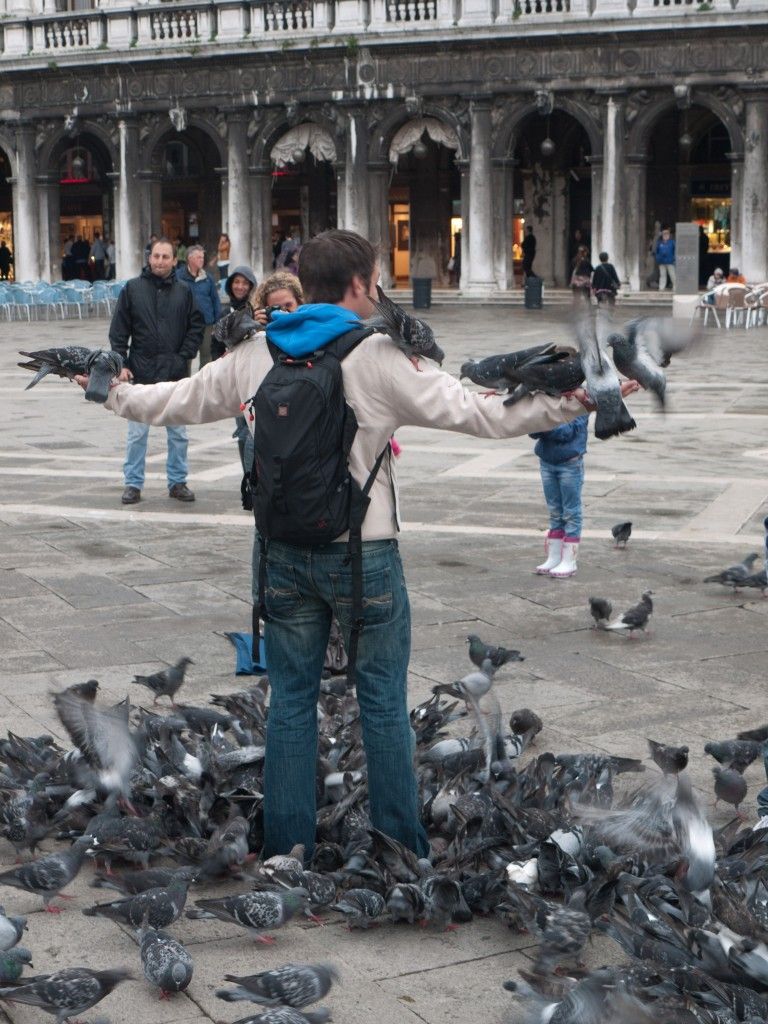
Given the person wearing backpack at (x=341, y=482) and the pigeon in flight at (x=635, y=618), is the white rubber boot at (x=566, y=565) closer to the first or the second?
the pigeon in flight at (x=635, y=618)

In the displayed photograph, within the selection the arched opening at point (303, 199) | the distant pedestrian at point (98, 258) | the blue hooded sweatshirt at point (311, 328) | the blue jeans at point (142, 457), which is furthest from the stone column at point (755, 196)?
the blue hooded sweatshirt at point (311, 328)

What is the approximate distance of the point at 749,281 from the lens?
29047 mm

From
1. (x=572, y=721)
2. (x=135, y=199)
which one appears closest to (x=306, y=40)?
(x=135, y=199)

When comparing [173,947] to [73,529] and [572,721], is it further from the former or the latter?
[73,529]

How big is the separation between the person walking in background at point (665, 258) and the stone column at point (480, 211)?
129 inches

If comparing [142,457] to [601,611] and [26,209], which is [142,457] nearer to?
[601,611]

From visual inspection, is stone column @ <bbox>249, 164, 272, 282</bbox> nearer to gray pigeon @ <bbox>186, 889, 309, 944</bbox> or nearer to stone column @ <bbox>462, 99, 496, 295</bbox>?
stone column @ <bbox>462, 99, 496, 295</bbox>

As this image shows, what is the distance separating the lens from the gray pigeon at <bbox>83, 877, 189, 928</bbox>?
12.4 feet

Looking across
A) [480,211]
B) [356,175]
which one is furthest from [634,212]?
[356,175]

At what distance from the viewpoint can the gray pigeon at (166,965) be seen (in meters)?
3.49

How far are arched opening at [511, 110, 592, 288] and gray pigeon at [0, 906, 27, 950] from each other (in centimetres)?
3102

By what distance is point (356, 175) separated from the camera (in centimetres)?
3175

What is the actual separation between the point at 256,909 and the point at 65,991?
1.83ft

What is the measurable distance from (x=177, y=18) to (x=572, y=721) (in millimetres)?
29637
